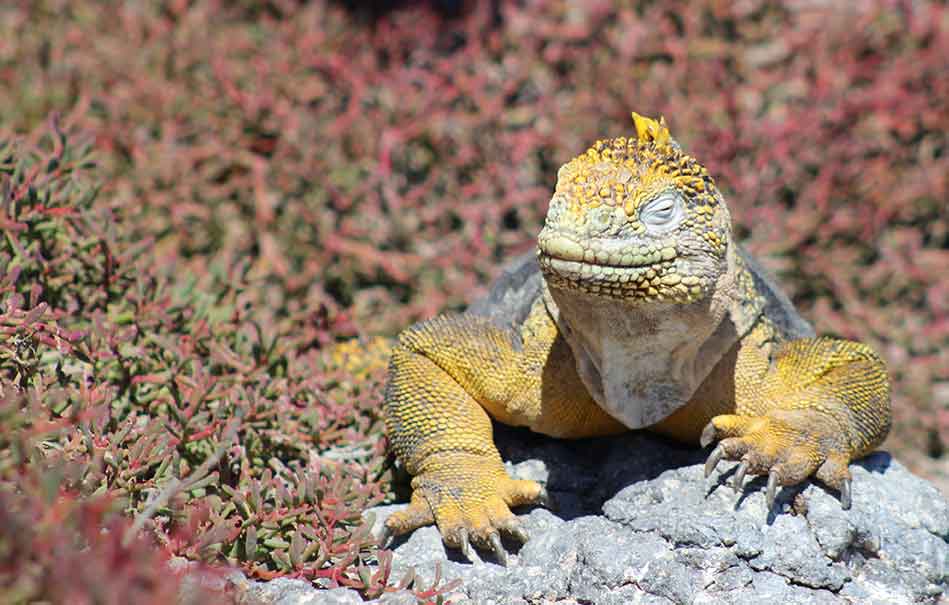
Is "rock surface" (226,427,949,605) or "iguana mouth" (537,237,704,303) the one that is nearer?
"iguana mouth" (537,237,704,303)

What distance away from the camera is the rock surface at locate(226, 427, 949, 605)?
3641 millimetres

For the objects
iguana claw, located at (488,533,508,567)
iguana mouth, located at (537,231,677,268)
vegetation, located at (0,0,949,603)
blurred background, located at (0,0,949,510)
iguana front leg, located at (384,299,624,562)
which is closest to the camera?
iguana mouth, located at (537,231,677,268)

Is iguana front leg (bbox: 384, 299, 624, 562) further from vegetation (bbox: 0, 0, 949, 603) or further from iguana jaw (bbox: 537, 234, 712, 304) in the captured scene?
iguana jaw (bbox: 537, 234, 712, 304)

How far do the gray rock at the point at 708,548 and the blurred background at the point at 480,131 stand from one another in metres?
2.31

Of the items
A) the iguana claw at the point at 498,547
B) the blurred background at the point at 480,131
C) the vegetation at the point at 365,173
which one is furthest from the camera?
the blurred background at the point at 480,131

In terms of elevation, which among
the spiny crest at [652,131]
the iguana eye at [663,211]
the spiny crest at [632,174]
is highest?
the spiny crest at [652,131]

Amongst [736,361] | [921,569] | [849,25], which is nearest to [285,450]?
[736,361]

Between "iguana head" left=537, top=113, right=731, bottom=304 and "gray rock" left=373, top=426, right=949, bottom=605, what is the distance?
822 millimetres

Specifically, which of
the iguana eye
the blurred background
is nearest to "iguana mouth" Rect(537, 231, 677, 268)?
the iguana eye

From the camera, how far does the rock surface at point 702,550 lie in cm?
364

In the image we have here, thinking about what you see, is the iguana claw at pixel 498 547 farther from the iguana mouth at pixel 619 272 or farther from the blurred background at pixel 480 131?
the blurred background at pixel 480 131

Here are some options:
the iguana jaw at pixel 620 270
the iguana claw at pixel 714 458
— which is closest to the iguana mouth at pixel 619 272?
the iguana jaw at pixel 620 270

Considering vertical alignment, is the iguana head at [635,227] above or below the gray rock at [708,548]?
above

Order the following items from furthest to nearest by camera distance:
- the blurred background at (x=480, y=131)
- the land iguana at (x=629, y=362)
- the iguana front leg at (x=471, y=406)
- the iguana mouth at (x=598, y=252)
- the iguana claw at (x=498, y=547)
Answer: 1. the blurred background at (x=480, y=131)
2. the iguana front leg at (x=471, y=406)
3. the iguana claw at (x=498, y=547)
4. the land iguana at (x=629, y=362)
5. the iguana mouth at (x=598, y=252)
